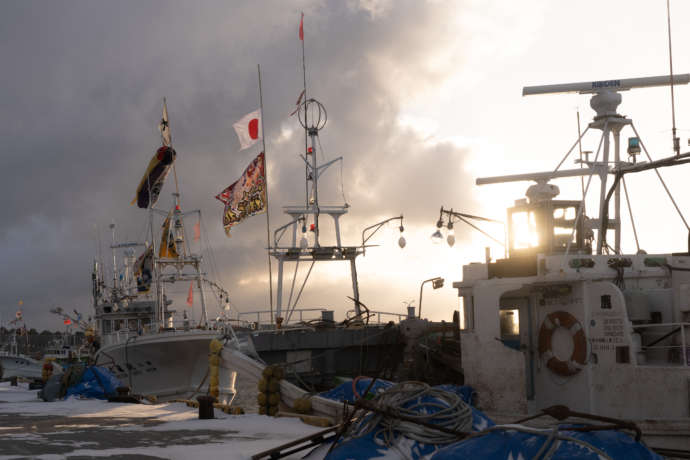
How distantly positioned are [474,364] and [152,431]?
740 cm

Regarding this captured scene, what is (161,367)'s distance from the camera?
34.7m

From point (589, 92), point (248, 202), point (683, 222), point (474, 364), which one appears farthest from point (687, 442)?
point (248, 202)

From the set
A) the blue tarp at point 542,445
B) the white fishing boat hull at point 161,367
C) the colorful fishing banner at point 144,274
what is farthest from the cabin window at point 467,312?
the colorful fishing banner at point 144,274

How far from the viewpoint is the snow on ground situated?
11.5 m

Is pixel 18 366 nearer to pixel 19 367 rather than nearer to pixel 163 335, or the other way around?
pixel 19 367

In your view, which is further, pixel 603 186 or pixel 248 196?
pixel 248 196

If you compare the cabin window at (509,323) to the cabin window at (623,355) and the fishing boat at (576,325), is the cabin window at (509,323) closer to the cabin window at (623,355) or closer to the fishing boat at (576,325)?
the fishing boat at (576,325)

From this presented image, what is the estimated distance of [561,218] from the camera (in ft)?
53.8

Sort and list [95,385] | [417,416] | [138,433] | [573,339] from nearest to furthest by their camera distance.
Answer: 1. [417,416]
2. [573,339]
3. [138,433]
4. [95,385]

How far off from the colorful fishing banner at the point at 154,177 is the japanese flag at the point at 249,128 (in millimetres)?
9978

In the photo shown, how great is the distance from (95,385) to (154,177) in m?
17.2

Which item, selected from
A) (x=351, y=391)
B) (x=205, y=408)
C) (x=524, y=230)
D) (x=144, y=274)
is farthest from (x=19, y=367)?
(x=524, y=230)

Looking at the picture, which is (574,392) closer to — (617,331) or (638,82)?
(617,331)

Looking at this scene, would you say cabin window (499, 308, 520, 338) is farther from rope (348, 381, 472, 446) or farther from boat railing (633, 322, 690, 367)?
rope (348, 381, 472, 446)
